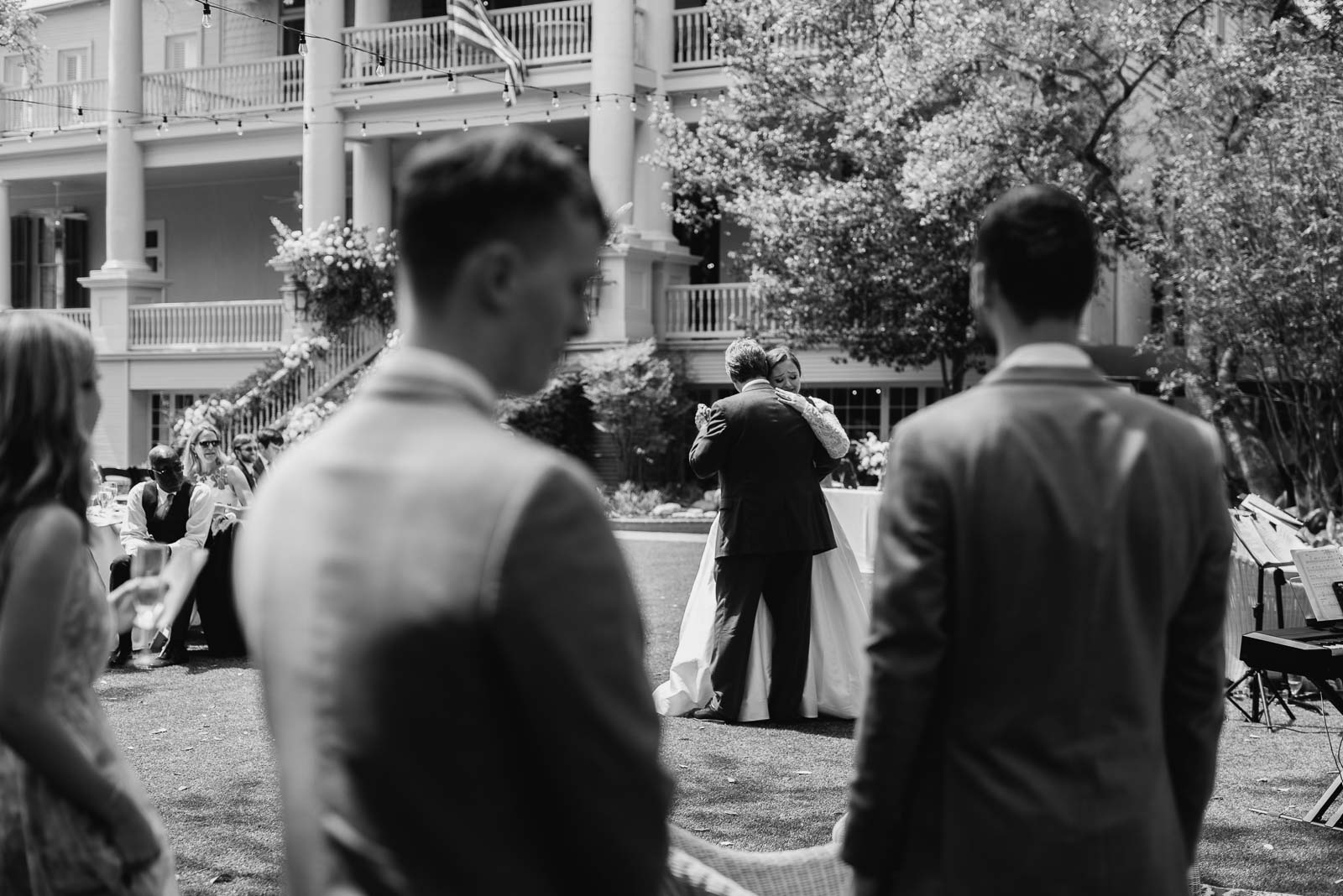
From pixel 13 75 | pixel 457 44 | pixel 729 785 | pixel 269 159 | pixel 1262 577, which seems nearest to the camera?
pixel 729 785

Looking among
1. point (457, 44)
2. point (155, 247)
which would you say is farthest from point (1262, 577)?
point (155, 247)

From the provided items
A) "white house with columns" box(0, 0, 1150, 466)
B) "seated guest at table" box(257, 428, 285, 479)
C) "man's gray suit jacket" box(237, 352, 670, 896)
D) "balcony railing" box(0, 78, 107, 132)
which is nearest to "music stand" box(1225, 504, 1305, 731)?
"man's gray suit jacket" box(237, 352, 670, 896)

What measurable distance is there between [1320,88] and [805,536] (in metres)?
8.69

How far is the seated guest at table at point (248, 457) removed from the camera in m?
13.2

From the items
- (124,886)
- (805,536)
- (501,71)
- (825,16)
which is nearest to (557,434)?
(501,71)

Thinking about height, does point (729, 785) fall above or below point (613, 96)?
below

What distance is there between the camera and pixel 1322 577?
6797 millimetres

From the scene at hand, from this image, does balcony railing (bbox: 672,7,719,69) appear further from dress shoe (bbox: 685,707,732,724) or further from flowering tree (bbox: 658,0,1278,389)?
dress shoe (bbox: 685,707,732,724)

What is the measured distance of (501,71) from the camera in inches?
952

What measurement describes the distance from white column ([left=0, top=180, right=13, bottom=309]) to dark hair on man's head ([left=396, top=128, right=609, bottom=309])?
31.0 meters

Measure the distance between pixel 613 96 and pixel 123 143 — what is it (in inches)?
406

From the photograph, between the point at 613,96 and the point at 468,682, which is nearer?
the point at 468,682

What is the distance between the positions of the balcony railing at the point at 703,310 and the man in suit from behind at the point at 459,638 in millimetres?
21177

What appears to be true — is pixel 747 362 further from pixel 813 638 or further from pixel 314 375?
pixel 314 375
